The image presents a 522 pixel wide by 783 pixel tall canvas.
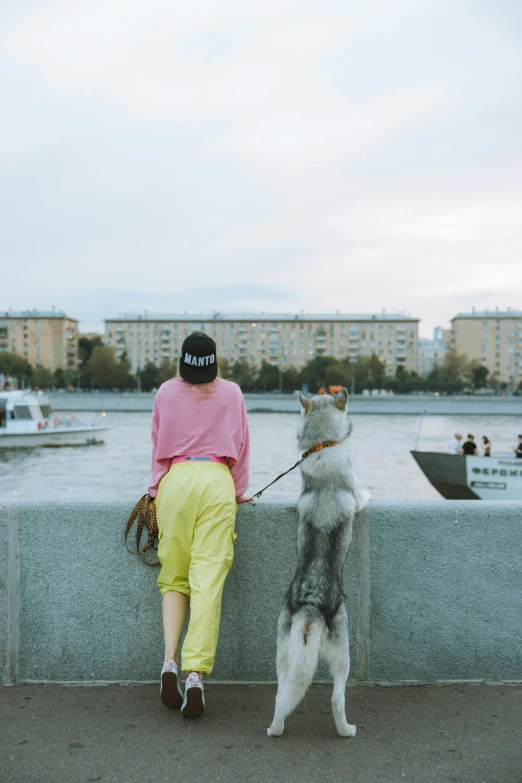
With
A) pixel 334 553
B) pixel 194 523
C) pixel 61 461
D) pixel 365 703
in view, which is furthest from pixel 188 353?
pixel 61 461

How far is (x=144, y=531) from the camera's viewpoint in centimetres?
438

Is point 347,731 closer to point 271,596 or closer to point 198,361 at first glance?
point 271,596

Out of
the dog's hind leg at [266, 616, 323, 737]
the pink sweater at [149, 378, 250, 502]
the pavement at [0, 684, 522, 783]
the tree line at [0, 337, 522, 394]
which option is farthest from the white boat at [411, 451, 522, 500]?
the tree line at [0, 337, 522, 394]

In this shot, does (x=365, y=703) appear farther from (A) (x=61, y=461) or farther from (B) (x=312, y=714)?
(A) (x=61, y=461)

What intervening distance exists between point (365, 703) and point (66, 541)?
1756 mm

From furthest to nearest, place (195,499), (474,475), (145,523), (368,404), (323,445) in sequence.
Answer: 1. (368,404)
2. (474,475)
3. (145,523)
4. (323,445)
5. (195,499)

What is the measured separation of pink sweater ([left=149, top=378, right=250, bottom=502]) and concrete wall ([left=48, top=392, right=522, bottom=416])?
10709cm

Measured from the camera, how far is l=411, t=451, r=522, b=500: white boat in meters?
18.4

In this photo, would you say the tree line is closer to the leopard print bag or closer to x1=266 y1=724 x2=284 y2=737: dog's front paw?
the leopard print bag

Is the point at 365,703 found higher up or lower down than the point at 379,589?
lower down

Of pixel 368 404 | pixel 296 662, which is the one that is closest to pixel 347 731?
pixel 296 662

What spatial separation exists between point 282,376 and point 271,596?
6376 inches

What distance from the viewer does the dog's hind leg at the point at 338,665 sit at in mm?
3529

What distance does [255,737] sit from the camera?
141 inches
